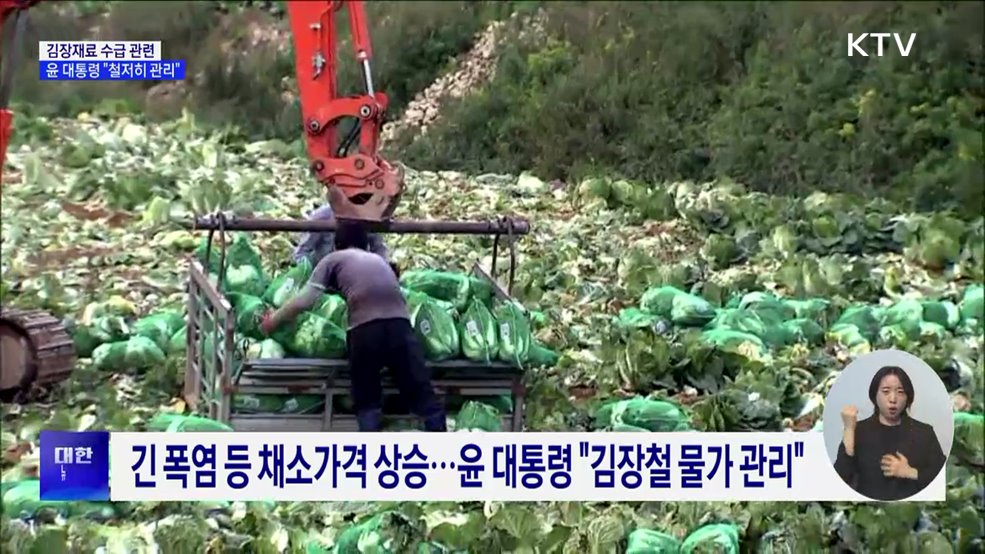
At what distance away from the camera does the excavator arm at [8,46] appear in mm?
3887

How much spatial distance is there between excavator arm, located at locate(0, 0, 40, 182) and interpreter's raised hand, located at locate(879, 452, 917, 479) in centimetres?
238

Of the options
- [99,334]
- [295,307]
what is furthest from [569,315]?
[99,334]

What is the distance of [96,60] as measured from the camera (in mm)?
3883

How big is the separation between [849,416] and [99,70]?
82.4 inches

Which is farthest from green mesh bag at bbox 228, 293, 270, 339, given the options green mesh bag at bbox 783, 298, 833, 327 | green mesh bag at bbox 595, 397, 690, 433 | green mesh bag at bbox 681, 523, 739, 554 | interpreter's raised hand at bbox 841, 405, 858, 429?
green mesh bag at bbox 783, 298, 833, 327

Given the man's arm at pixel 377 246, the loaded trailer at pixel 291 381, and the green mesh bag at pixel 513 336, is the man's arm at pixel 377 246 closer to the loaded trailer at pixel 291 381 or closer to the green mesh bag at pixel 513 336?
the loaded trailer at pixel 291 381

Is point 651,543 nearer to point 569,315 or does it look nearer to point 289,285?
point 569,315

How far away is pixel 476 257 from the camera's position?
4.47 meters

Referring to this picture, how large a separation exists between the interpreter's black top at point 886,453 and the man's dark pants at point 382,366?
3.47 ft

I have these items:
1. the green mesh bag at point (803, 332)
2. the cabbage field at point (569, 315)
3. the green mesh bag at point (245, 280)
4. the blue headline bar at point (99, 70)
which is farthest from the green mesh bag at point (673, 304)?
the blue headline bar at point (99, 70)

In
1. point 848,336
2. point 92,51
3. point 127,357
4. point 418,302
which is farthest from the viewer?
point 848,336

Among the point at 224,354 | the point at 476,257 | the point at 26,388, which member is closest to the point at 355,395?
the point at 224,354

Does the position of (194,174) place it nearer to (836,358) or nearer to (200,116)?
(200,116)

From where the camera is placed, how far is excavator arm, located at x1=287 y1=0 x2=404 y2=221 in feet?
13.2
